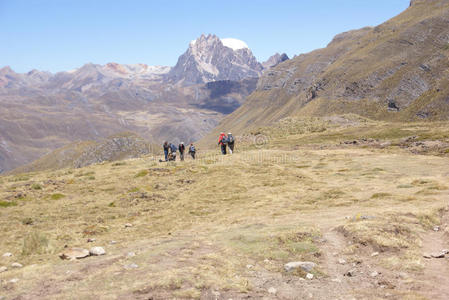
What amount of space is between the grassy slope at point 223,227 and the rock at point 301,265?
0.21 m

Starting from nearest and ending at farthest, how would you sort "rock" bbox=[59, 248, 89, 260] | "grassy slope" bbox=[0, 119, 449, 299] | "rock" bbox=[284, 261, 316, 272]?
"grassy slope" bbox=[0, 119, 449, 299]
"rock" bbox=[284, 261, 316, 272]
"rock" bbox=[59, 248, 89, 260]

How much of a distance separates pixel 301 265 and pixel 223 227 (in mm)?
5769

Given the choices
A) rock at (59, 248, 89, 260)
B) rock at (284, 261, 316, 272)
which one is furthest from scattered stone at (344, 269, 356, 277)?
rock at (59, 248, 89, 260)

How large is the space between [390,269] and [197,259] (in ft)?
18.0

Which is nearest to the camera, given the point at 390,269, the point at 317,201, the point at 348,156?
the point at 390,269

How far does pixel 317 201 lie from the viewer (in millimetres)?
20031

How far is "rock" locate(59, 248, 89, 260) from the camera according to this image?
1148 cm

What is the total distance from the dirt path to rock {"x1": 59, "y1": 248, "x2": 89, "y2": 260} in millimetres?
9971

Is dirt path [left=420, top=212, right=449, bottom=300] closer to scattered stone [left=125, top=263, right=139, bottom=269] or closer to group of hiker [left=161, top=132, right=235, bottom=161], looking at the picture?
scattered stone [left=125, top=263, right=139, bottom=269]

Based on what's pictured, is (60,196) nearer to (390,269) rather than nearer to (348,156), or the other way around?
(390,269)

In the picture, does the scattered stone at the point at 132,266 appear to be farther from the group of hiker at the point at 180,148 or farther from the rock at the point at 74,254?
the group of hiker at the point at 180,148

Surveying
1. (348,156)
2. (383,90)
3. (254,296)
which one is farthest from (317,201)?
(383,90)

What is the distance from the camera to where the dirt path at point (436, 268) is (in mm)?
8367

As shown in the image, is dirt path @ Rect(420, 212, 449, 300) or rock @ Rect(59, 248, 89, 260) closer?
dirt path @ Rect(420, 212, 449, 300)
